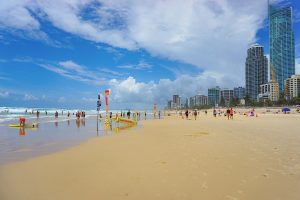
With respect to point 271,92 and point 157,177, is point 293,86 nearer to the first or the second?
point 271,92

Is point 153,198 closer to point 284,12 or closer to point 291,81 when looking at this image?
point 291,81

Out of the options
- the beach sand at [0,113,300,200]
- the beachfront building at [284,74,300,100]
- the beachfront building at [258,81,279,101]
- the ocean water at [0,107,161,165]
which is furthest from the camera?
the beachfront building at [258,81,279,101]

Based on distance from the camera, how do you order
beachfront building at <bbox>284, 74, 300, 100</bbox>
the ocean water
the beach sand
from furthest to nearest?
beachfront building at <bbox>284, 74, 300, 100</bbox> → the ocean water → the beach sand

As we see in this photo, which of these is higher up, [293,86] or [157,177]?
[293,86]

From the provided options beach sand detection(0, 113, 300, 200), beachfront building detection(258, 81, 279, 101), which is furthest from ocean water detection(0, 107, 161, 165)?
beachfront building detection(258, 81, 279, 101)

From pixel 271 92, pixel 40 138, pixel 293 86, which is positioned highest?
pixel 293 86

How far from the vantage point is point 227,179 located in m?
6.21

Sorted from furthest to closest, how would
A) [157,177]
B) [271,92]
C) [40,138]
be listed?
1. [271,92]
2. [40,138]
3. [157,177]

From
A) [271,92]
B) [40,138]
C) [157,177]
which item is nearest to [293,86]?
[271,92]

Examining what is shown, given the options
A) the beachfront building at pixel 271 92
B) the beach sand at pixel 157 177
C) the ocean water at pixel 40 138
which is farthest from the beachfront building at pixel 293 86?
the beach sand at pixel 157 177

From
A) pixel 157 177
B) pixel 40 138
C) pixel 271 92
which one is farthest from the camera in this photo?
pixel 271 92

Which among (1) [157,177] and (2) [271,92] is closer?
(1) [157,177]

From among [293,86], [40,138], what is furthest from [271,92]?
[40,138]

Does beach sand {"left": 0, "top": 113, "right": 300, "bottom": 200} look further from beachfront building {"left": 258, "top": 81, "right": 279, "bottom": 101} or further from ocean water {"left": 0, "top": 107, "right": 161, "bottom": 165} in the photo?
beachfront building {"left": 258, "top": 81, "right": 279, "bottom": 101}
